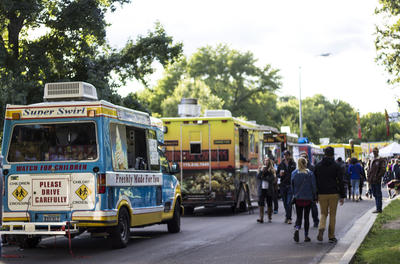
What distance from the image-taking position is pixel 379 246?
1242 cm

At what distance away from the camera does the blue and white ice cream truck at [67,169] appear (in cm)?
1258

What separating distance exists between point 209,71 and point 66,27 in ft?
183

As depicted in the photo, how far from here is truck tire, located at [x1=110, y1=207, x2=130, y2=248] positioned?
13.2 m

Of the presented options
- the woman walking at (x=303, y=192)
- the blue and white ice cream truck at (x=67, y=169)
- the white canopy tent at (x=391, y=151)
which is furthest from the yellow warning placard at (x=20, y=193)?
the white canopy tent at (x=391, y=151)

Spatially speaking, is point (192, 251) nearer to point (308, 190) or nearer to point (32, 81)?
point (308, 190)

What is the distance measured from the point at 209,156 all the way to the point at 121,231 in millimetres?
9101

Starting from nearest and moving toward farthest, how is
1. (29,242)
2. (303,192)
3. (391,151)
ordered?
(29,242) → (303,192) → (391,151)

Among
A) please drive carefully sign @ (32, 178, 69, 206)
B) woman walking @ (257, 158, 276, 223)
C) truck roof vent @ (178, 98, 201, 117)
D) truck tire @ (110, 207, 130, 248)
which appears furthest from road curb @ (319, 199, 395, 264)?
truck roof vent @ (178, 98, 201, 117)

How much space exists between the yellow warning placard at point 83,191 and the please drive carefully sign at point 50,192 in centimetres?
23

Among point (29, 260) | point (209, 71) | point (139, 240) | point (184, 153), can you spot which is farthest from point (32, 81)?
point (209, 71)

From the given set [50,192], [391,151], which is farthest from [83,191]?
[391,151]

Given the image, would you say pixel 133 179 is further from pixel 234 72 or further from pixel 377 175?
Result: pixel 234 72

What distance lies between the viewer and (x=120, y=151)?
1360 cm

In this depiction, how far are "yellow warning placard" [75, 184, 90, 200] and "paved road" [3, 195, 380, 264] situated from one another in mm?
1069
